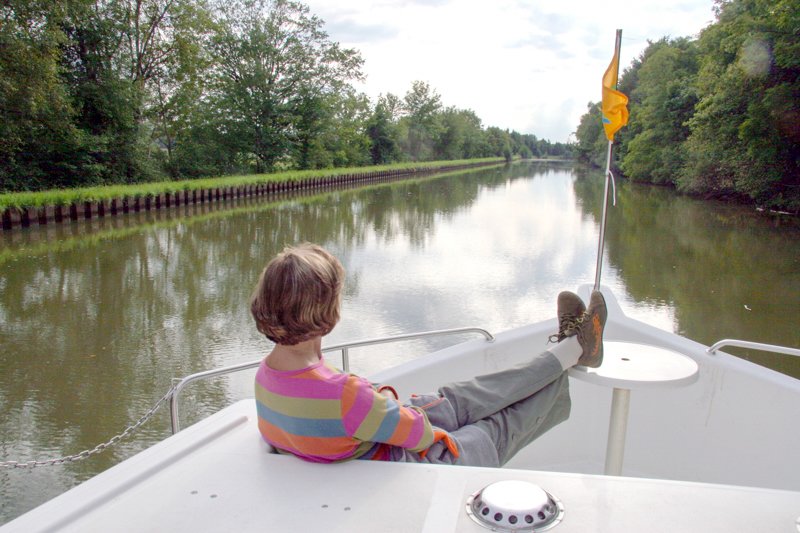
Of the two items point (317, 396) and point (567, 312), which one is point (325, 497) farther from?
point (567, 312)

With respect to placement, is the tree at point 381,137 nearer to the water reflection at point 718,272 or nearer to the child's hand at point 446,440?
the water reflection at point 718,272

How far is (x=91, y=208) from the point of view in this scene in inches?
523

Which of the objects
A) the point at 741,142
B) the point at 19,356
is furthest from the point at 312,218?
the point at 741,142

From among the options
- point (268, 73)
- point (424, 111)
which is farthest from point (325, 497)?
point (424, 111)

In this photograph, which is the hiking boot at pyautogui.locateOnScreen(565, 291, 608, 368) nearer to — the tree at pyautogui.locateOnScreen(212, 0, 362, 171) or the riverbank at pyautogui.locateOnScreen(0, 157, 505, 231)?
the riverbank at pyautogui.locateOnScreen(0, 157, 505, 231)

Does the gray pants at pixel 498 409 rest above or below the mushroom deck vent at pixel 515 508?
below

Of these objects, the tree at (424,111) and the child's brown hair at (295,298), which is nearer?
the child's brown hair at (295,298)

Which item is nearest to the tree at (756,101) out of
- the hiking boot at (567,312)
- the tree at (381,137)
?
the hiking boot at (567,312)

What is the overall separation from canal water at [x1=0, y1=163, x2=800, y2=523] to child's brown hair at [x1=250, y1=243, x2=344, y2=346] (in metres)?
2.15

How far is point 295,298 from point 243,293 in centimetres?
562

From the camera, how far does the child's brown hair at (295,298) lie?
1430 millimetres

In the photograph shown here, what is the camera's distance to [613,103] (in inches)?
91.2

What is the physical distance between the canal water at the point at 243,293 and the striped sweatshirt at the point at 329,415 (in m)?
2.03

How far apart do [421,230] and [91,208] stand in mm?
7030
